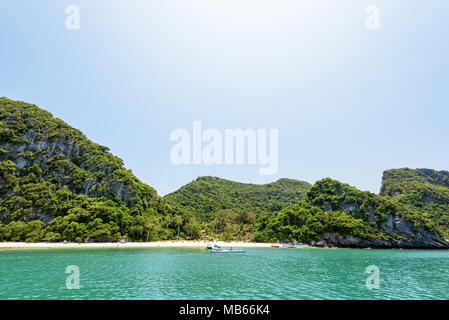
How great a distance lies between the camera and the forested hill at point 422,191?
138750mm

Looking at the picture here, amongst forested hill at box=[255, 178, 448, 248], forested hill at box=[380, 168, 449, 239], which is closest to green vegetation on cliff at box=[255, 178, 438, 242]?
forested hill at box=[255, 178, 448, 248]

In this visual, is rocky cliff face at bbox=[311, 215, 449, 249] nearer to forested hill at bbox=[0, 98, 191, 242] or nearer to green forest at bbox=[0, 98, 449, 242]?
green forest at bbox=[0, 98, 449, 242]

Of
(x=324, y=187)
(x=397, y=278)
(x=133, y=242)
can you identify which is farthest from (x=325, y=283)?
(x=324, y=187)

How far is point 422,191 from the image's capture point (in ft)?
497

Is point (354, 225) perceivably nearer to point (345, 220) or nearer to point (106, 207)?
point (345, 220)

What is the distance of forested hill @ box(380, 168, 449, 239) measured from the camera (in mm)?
138750

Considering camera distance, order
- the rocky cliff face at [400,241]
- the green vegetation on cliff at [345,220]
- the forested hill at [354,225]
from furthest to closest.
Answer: the green vegetation on cliff at [345,220] < the forested hill at [354,225] < the rocky cliff face at [400,241]

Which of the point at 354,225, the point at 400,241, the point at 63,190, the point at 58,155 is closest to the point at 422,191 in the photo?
the point at 400,241

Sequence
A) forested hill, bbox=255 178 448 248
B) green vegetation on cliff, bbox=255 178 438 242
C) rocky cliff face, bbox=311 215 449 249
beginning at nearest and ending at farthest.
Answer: rocky cliff face, bbox=311 215 449 249 < forested hill, bbox=255 178 448 248 < green vegetation on cliff, bbox=255 178 438 242

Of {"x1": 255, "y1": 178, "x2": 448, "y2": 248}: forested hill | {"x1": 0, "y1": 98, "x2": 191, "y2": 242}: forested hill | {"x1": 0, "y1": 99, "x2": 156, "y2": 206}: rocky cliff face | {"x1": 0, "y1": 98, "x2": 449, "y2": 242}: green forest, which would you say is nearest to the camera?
{"x1": 0, "y1": 98, "x2": 191, "y2": 242}: forested hill

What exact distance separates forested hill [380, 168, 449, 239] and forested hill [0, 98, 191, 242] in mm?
136857

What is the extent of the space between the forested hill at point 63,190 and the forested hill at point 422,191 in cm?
13686

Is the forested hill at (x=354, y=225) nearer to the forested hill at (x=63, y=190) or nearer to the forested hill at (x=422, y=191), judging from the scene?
the forested hill at (x=422, y=191)

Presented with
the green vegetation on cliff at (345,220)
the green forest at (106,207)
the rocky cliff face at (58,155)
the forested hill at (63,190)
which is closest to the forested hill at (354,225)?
the green vegetation on cliff at (345,220)
